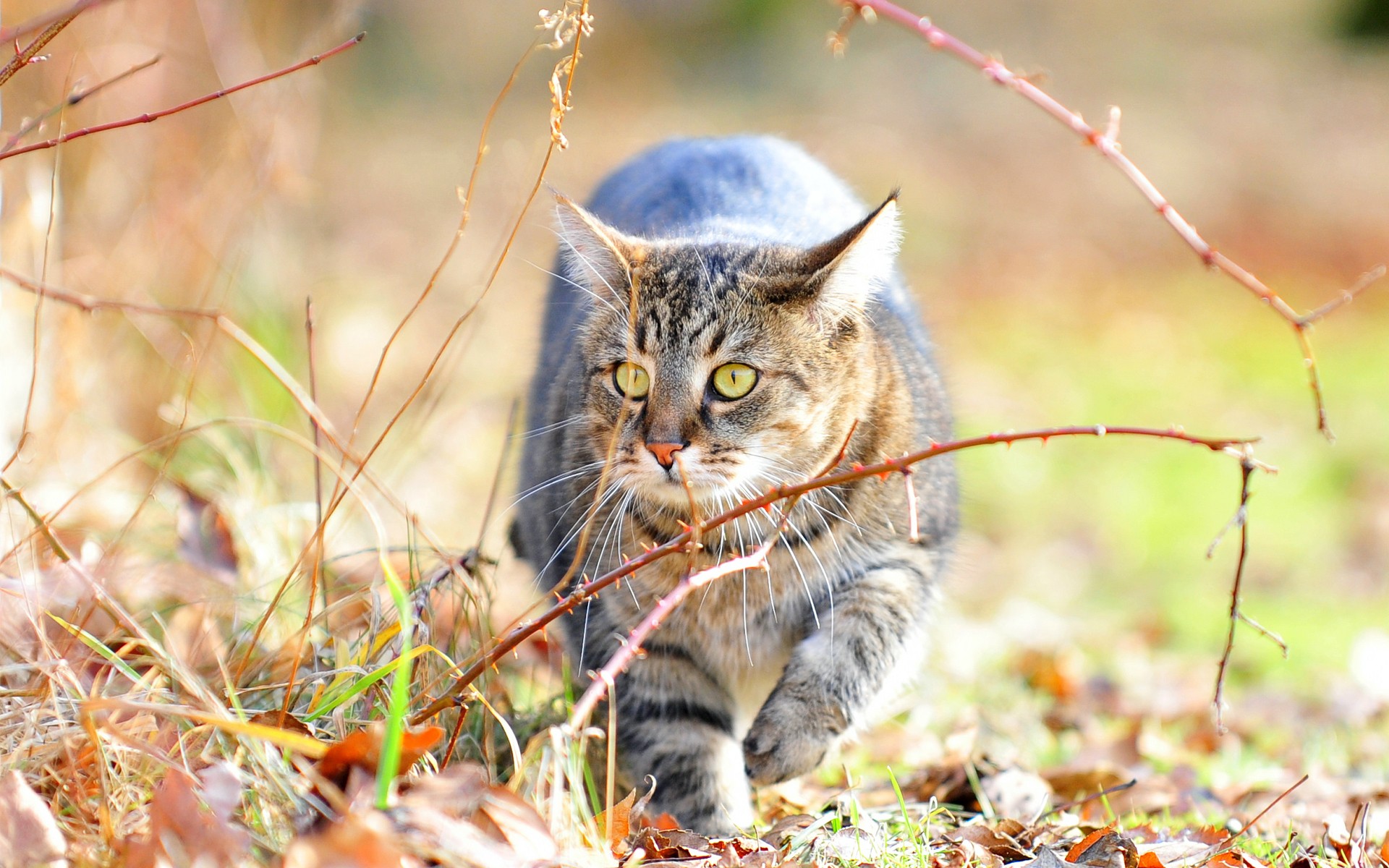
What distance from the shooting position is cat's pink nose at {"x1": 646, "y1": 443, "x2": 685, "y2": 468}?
2.00 meters

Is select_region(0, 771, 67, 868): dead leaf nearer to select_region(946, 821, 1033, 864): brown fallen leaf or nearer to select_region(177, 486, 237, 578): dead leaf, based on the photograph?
select_region(177, 486, 237, 578): dead leaf

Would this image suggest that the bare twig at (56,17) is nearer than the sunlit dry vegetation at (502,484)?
Yes

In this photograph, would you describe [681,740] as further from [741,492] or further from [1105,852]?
[1105,852]

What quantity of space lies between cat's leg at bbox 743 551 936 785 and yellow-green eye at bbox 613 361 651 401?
56 cm

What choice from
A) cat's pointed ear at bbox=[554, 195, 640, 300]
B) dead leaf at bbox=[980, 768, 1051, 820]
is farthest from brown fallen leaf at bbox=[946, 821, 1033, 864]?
cat's pointed ear at bbox=[554, 195, 640, 300]

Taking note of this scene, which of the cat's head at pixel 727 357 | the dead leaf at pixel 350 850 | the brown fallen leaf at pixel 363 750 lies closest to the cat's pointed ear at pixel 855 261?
the cat's head at pixel 727 357

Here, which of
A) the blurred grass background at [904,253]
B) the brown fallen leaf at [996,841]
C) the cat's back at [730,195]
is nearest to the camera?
the brown fallen leaf at [996,841]

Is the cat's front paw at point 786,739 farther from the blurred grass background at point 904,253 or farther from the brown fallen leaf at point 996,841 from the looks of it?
the blurred grass background at point 904,253

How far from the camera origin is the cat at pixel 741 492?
6.80ft

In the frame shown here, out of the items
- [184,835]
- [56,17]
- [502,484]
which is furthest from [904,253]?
[184,835]

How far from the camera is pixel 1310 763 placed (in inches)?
103

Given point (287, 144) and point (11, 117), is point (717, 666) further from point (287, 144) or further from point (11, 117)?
point (11, 117)

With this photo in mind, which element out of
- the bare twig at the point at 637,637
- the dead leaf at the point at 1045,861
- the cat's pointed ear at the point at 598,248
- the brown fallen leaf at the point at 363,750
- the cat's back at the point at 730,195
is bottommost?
the dead leaf at the point at 1045,861

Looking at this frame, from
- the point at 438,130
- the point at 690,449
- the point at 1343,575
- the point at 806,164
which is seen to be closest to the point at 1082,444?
the point at 1343,575
